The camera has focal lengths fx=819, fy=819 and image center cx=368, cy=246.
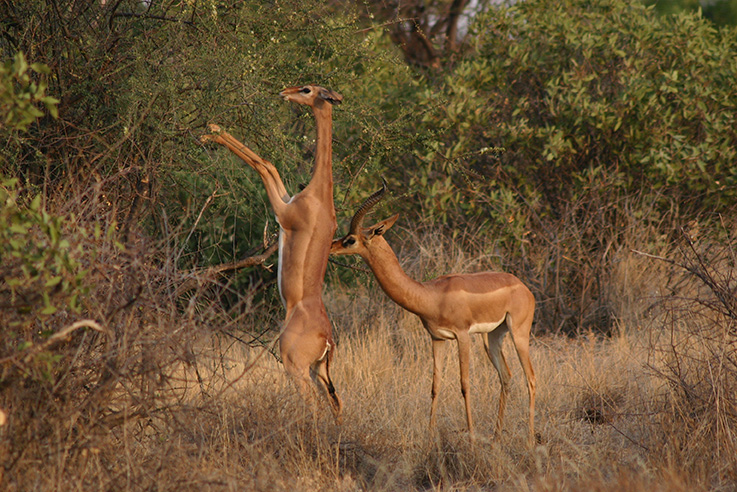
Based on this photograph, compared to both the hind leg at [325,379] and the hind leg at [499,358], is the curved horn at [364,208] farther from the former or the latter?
the hind leg at [499,358]

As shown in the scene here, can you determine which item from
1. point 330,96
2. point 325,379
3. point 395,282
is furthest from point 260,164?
point 325,379

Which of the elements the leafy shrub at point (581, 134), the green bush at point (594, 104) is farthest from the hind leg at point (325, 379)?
the green bush at point (594, 104)

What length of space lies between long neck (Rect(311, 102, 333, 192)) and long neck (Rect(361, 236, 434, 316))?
0.65 m

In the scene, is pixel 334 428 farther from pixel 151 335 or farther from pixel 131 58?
pixel 131 58

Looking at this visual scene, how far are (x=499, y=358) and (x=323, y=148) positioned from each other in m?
2.06

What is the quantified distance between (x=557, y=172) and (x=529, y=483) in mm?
5643

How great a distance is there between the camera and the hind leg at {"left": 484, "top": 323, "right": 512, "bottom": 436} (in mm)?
5707

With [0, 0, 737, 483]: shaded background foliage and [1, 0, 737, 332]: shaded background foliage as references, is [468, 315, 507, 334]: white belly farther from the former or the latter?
[1, 0, 737, 332]: shaded background foliage

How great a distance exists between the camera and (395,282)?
18.2 feet

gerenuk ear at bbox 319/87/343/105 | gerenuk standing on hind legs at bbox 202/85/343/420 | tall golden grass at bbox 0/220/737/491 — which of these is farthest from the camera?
gerenuk ear at bbox 319/87/343/105

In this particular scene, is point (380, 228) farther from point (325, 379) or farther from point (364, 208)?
point (325, 379)

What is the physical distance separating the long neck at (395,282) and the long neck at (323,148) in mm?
655

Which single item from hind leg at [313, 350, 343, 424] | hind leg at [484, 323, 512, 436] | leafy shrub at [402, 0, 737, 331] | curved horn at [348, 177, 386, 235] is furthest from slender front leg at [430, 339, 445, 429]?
leafy shrub at [402, 0, 737, 331]

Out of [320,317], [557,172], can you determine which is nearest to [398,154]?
[557,172]
